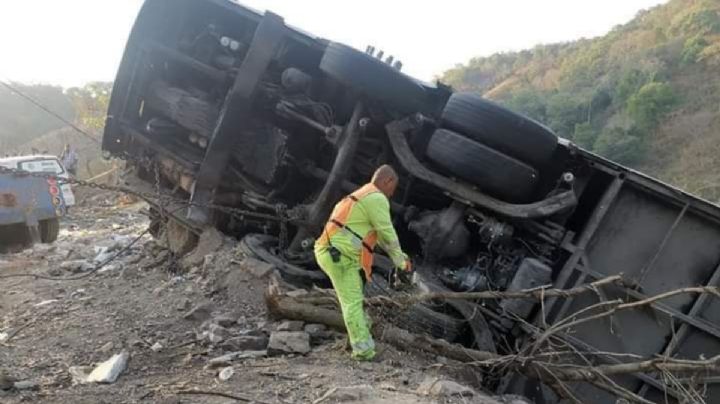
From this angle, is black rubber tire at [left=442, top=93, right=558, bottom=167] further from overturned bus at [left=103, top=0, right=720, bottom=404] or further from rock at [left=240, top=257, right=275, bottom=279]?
rock at [left=240, top=257, right=275, bottom=279]

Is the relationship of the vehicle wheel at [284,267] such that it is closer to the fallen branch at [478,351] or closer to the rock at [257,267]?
the rock at [257,267]

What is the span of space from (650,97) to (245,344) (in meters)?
23.0

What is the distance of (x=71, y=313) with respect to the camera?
4.90 meters

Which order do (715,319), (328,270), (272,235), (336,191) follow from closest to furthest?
(328,270) → (715,319) → (336,191) → (272,235)

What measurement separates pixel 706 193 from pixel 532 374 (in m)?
17.0

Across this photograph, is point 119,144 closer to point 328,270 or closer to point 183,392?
point 328,270

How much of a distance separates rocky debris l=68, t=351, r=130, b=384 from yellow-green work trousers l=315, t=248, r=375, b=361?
1.35 metres

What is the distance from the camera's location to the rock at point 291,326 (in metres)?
4.32

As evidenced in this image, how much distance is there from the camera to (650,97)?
77.0 feet

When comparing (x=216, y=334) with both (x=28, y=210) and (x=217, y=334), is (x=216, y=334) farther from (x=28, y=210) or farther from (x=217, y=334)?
(x=28, y=210)

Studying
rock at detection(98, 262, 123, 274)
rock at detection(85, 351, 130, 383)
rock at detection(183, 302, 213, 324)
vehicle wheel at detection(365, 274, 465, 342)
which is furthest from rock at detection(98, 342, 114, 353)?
rock at detection(98, 262, 123, 274)

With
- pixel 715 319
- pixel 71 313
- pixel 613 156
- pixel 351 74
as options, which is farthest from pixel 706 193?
pixel 71 313

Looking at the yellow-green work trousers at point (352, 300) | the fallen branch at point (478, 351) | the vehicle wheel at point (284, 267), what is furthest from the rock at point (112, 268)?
the yellow-green work trousers at point (352, 300)

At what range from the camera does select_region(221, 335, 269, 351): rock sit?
13.4ft
